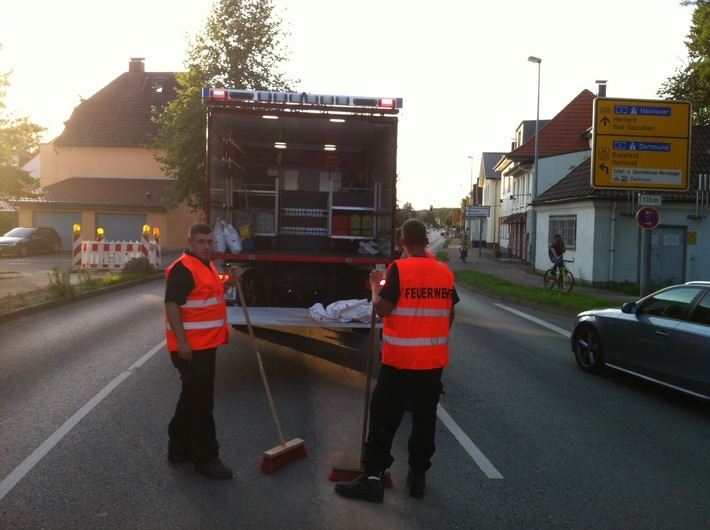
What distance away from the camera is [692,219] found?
2359 centimetres

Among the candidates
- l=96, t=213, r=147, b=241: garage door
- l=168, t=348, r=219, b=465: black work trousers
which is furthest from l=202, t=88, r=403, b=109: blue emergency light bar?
l=96, t=213, r=147, b=241: garage door

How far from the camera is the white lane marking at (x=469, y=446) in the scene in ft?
17.0

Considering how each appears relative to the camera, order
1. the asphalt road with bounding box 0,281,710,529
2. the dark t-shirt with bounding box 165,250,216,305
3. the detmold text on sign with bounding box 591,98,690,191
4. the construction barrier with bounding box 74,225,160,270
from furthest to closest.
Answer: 1. the construction barrier with bounding box 74,225,160,270
2. the detmold text on sign with bounding box 591,98,690,191
3. the dark t-shirt with bounding box 165,250,216,305
4. the asphalt road with bounding box 0,281,710,529

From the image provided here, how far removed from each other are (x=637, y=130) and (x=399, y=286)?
555 inches

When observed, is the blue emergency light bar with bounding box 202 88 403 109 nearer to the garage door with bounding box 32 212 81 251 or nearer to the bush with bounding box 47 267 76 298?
the bush with bounding box 47 267 76 298

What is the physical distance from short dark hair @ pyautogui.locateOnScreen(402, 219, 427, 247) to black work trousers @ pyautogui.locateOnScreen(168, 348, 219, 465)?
1568 millimetres

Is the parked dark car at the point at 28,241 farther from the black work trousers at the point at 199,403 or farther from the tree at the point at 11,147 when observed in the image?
the black work trousers at the point at 199,403

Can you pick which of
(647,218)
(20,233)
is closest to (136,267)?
(20,233)

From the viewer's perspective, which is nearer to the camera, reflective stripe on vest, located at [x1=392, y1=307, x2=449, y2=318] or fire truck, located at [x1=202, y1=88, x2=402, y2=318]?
reflective stripe on vest, located at [x1=392, y1=307, x2=449, y2=318]

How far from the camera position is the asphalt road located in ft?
14.2

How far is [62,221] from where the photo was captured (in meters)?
39.9

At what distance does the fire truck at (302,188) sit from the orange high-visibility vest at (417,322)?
4242 mm

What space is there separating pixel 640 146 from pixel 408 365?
14.1m

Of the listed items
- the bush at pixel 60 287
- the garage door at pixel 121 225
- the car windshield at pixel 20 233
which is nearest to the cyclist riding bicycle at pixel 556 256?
the bush at pixel 60 287
